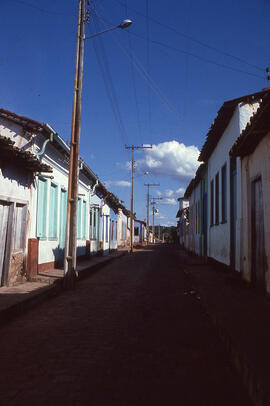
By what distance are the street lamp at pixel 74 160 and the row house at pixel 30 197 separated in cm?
73

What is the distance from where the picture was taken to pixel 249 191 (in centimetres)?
898

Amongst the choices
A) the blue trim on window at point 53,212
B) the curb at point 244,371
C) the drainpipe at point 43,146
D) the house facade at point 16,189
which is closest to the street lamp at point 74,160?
the house facade at point 16,189

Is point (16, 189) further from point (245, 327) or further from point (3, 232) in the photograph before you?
point (245, 327)

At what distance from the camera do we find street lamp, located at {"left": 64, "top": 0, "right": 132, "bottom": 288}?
9961 millimetres

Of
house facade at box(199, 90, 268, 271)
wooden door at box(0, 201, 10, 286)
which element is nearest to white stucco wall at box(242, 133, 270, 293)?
house facade at box(199, 90, 268, 271)

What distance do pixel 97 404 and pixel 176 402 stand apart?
2.07ft

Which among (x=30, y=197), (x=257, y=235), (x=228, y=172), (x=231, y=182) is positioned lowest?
(x=257, y=235)

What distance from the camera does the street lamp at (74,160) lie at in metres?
9.96

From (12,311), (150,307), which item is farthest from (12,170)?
(150,307)

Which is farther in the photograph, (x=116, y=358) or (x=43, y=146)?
(x=43, y=146)

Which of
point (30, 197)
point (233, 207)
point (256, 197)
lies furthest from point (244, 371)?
point (233, 207)

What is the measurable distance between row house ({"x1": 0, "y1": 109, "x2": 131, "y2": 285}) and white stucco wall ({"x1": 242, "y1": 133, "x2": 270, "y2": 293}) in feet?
16.7

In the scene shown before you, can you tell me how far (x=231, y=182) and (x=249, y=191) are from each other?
8.78 feet

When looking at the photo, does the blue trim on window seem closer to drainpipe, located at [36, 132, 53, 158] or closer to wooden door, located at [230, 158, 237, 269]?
drainpipe, located at [36, 132, 53, 158]
